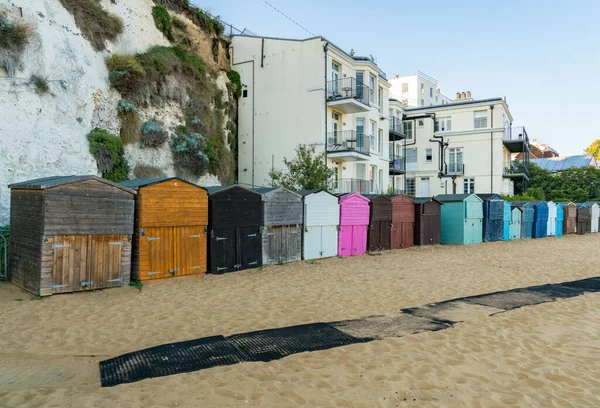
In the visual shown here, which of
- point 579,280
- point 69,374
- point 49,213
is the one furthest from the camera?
point 579,280

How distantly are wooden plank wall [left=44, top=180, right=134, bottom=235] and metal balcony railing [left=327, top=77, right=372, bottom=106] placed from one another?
18664 mm

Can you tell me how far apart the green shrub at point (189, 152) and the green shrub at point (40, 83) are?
248 inches

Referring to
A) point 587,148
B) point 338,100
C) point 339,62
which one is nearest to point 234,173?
point 338,100

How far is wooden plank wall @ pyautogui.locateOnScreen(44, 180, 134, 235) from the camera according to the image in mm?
7680

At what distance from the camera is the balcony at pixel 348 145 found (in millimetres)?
25500

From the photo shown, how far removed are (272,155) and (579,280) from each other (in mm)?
18929

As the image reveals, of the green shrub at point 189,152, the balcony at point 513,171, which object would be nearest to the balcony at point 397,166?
the balcony at point 513,171

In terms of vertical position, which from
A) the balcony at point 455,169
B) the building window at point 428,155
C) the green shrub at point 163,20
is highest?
the green shrub at point 163,20

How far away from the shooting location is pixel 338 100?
24984 mm

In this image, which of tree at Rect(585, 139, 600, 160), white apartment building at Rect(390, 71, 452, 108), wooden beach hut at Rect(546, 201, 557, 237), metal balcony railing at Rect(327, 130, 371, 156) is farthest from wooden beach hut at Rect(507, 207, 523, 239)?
tree at Rect(585, 139, 600, 160)

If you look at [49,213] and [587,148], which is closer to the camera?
[49,213]

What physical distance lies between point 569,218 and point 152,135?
28.0 metres

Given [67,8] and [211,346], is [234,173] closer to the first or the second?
[67,8]

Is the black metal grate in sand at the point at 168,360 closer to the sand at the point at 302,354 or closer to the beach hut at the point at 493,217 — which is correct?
the sand at the point at 302,354
